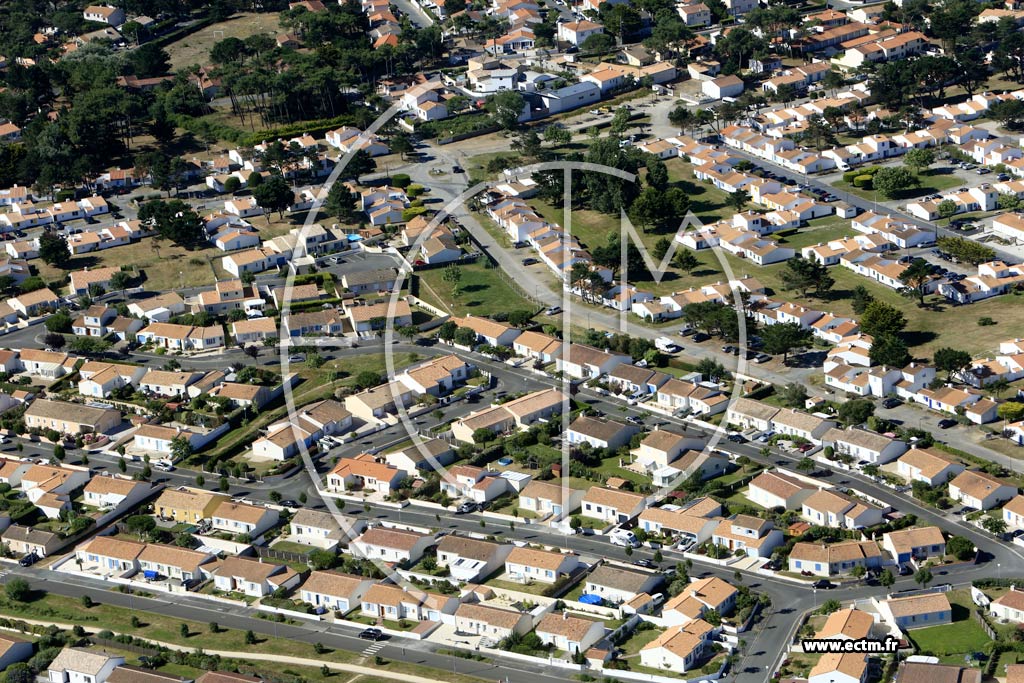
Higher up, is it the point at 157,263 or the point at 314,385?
the point at 157,263

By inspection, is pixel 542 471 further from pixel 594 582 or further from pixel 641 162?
pixel 641 162

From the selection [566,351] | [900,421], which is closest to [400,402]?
[566,351]

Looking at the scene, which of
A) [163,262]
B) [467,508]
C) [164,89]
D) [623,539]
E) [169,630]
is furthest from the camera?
[164,89]

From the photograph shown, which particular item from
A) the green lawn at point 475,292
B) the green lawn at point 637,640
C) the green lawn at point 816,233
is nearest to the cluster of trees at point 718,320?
the green lawn at point 475,292

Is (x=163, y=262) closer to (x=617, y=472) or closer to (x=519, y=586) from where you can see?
(x=617, y=472)

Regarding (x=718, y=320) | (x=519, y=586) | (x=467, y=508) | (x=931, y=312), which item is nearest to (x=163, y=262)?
(x=718, y=320)

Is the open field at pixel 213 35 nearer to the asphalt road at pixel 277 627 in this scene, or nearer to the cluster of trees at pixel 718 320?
the cluster of trees at pixel 718 320

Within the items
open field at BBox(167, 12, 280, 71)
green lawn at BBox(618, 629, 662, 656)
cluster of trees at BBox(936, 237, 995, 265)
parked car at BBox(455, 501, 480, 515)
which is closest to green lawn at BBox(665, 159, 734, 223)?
cluster of trees at BBox(936, 237, 995, 265)
